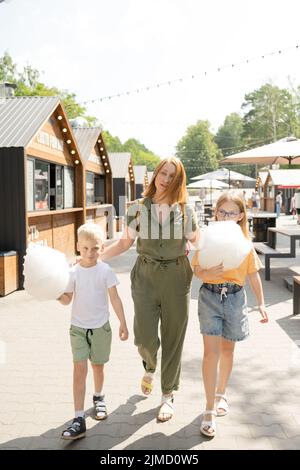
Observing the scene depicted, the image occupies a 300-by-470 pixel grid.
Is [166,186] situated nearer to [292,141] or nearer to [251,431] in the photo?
[251,431]

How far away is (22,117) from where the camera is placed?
10.1 metres

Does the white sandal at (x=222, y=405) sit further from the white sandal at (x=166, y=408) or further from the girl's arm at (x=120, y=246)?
the girl's arm at (x=120, y=246)

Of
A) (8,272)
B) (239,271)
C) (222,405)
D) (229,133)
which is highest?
(229,133)

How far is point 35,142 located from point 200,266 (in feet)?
25.3

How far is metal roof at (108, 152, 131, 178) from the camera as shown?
26.8 metres

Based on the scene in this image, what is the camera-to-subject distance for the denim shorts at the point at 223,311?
132 inches

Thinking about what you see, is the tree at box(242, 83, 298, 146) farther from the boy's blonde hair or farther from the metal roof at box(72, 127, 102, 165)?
the boy's blonde hair

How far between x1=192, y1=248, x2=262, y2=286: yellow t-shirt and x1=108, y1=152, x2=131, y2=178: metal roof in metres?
23.4

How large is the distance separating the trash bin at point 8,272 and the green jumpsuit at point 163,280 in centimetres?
512

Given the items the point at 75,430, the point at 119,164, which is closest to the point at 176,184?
the point at 75,430

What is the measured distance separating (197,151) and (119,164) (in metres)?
67.7

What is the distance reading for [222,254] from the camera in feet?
10.5

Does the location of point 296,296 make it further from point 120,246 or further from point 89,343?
point 89,343

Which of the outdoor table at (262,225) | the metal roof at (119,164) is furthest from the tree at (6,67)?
the outdoor table at (262,225)
